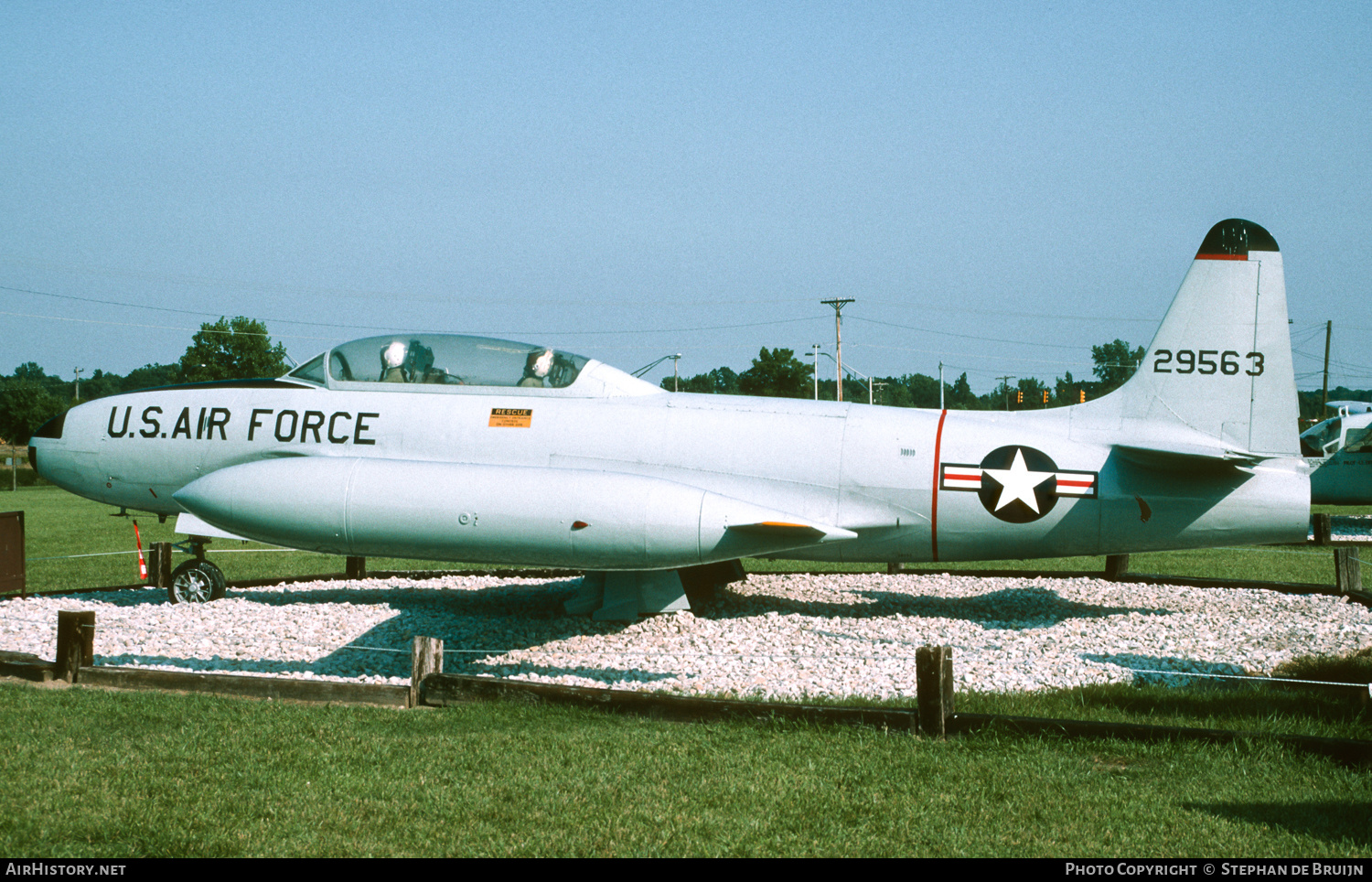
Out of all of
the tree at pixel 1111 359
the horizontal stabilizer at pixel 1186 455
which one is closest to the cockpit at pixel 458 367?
the horizontal stabilizer at pixel 1186 455

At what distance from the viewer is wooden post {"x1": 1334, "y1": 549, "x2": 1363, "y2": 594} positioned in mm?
11617

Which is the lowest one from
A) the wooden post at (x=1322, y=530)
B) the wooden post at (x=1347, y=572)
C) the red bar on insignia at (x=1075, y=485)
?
the wooden post at (x=1347, y=572)

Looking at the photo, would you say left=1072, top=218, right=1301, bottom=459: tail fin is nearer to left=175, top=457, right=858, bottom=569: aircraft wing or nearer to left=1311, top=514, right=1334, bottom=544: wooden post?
left=175, top=457, right=858, bottom=569: aircraft wing

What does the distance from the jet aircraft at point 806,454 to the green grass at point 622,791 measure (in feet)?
8.40

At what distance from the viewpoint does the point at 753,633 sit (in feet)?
32.5

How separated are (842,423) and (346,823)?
6.25 metres

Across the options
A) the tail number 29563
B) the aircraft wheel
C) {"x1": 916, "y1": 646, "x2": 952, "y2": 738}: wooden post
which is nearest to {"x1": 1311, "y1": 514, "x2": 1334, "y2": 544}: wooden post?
the tail number 29563

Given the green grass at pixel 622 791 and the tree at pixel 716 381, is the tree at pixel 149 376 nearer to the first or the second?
the tree at pixel 716 381

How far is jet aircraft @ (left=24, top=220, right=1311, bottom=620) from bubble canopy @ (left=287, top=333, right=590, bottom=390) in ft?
0.07

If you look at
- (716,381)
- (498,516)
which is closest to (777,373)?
(716,381)

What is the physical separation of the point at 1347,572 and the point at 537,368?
9836 mm

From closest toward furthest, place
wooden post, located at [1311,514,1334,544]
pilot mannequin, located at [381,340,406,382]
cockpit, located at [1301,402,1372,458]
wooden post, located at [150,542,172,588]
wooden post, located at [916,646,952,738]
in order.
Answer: wooden post, located at [916,646,952,738] → pilot mannequin, located at [381,340,406,382] → wooden post, located at [150,542,172,588] → wooden post, located at [1311,514,1334,544] → cockpit, located at [1301,402,1372,458]

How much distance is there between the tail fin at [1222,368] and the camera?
944 cm
